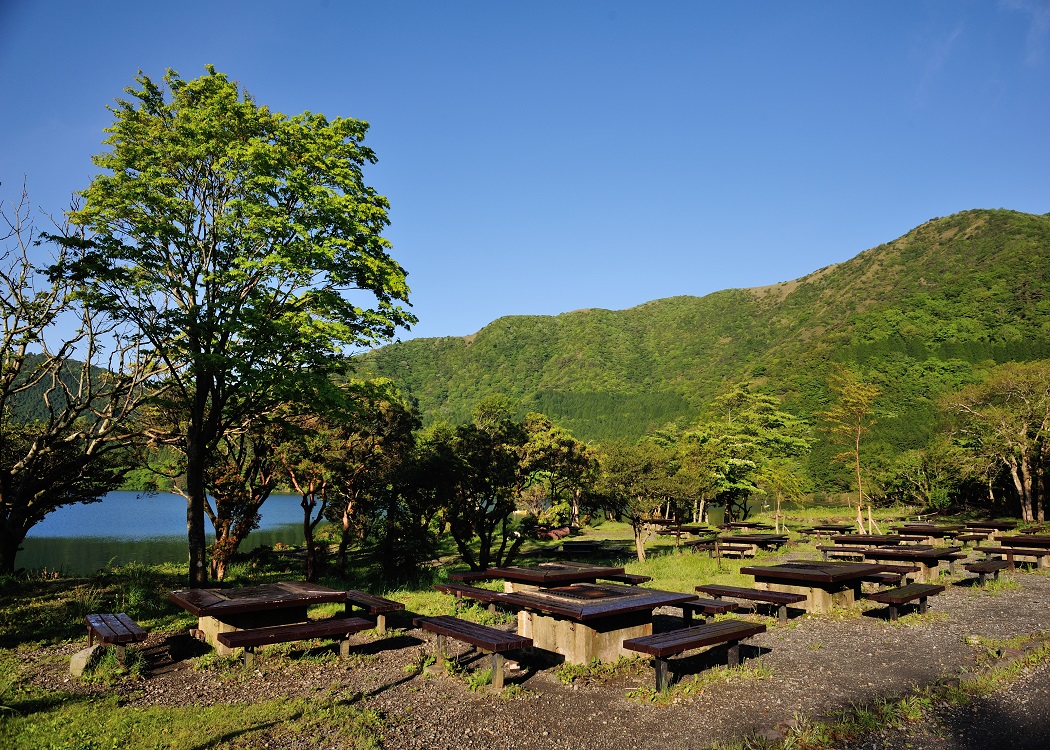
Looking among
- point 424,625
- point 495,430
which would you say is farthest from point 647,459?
point 424,625

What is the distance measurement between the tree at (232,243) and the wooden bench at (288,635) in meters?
5.11

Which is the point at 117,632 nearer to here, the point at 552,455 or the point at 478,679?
the point at 478,679

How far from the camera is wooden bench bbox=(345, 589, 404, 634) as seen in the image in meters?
8.46

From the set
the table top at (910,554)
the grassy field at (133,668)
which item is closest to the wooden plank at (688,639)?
the grassy field at (133,668)

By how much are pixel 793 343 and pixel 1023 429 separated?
7656cm

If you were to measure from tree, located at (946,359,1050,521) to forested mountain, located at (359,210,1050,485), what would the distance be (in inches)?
937

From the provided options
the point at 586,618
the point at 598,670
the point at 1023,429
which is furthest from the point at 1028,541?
the point at 1023,429

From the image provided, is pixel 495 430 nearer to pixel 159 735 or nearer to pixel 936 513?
pixel 159 735

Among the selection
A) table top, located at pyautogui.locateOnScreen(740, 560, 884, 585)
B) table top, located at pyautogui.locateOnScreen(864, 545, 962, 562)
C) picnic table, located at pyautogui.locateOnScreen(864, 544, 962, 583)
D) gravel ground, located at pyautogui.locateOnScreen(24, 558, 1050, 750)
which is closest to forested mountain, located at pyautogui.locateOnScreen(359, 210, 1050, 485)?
table top, located at pyautogui.locateOnScreen(864, 545, 962, 562)

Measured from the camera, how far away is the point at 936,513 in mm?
34500

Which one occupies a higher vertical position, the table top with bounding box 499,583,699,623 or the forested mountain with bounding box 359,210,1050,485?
the forested mountain with bounding box 359,210,1050,485

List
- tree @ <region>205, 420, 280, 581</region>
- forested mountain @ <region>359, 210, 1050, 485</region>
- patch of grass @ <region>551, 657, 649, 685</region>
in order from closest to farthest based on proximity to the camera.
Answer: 1. patch of grass @ <region>551, 657, 649, 685</region>
2. tree @ <region>205, 420, 280, 581</region>
3. forested mountain @ <region>359, 210, 1050, 485</region>

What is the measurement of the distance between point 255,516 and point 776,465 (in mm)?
28926

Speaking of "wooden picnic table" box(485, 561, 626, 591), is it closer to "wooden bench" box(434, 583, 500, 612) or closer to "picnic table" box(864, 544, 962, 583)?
"wooden bench" box(434, 583, 500, 612)
